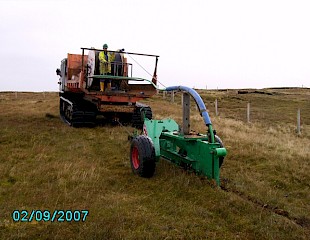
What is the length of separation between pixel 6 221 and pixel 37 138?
19.2 feet

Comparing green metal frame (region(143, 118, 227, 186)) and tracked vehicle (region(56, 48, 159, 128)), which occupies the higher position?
tracked vehicle (region(56, 48, 159, 128))

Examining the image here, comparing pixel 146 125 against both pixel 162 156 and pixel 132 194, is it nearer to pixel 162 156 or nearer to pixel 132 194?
pixel 162 156

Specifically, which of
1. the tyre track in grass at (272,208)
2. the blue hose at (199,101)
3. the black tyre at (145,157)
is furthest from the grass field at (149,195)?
the blue hose at (199,101)

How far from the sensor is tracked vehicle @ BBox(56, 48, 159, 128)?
1220 centimetres

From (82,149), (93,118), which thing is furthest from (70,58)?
(82,149)

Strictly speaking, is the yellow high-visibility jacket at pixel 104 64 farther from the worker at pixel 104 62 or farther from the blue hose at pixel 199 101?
the blue hose at pixel 199 101

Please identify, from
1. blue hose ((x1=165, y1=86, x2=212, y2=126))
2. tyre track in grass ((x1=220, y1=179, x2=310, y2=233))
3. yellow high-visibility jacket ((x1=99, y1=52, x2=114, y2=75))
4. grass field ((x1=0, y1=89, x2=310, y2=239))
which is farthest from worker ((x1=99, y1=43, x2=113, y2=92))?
tyre track in grass ((x1=220, y1=179, x2=310, y2=233))

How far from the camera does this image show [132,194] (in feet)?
18.2

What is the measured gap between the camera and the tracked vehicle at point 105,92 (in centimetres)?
1220
